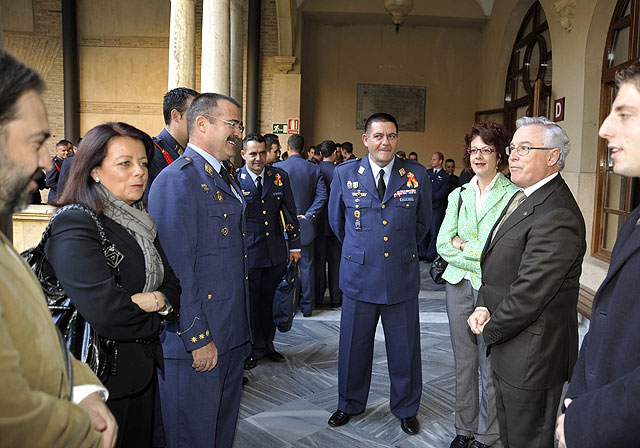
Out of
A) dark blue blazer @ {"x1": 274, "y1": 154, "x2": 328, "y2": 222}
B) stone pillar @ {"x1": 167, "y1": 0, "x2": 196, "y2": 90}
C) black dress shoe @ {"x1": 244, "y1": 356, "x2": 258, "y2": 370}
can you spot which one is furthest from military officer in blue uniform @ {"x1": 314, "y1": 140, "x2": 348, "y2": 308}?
black dress shoe @ {"x1": 244, "y1": 356, "x2": 258, "y2": 370}

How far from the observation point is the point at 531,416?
2.21 meters

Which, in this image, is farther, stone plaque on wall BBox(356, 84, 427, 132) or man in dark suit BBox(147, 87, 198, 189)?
stone plaque on wall BBox(356, 84, 427, 132)

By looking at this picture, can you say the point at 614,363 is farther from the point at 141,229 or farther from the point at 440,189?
the point at 440,189

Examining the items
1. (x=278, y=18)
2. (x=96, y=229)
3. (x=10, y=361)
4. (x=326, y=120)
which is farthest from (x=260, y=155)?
(x=326, y=120)

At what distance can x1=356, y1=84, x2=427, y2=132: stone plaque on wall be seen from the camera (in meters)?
13.6

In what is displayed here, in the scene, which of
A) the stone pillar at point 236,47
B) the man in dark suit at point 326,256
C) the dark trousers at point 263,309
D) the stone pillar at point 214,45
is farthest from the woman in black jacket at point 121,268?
the stone pillar at point 236,47

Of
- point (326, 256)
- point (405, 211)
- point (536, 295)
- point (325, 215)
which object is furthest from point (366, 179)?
point (326, 256)

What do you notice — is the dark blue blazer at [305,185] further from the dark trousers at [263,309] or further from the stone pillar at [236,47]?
the dark trousers at [263,309]

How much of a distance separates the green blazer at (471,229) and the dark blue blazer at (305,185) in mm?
2829

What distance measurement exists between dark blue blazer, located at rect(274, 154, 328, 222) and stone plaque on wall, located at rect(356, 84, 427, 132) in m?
7.94

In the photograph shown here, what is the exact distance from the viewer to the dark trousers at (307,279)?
562 centimetres

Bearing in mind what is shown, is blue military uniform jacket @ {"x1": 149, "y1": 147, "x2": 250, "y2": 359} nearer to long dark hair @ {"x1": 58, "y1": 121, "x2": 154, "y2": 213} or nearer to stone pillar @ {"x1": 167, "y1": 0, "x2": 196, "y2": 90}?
long dark hair @ {"x1": 58, "y1": 121, "x2": 154, "y2": 213}

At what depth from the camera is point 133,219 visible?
6.41 feet

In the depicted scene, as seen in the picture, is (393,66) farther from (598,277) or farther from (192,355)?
(192,355)
